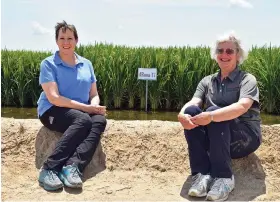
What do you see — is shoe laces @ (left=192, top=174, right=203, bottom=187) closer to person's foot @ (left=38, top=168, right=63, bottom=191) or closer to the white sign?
person's foot @ (left=38, top=168, right=63, bottom=191)

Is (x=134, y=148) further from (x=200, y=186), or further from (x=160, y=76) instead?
(x=160, y=76)

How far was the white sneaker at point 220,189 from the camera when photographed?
325 centimetres

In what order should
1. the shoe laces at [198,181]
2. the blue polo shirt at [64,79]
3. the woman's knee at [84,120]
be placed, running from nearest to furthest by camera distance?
the shoe laces at [198,181] < the woman's knee at [84,120] < the blue polo shirt at [64,79]

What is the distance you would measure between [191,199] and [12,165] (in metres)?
1.54

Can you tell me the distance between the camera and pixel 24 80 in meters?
9.46

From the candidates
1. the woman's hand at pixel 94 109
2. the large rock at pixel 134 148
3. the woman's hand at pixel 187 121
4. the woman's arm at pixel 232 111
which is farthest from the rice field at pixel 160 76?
the woman's hand at pixel 187 121

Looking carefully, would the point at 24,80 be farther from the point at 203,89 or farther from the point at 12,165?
the point at 203,89

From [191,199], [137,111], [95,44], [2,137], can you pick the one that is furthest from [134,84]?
[191,199]

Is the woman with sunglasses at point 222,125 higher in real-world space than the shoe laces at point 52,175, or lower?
higher

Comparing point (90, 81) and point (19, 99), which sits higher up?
point (90, 81)

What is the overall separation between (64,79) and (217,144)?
1.31 m

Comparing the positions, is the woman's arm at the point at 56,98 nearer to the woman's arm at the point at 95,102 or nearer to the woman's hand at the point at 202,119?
the woman's arm at the point at 95,102

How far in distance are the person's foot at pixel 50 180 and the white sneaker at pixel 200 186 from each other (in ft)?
3.08

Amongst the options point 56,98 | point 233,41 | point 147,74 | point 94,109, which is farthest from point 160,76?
point 233,41
